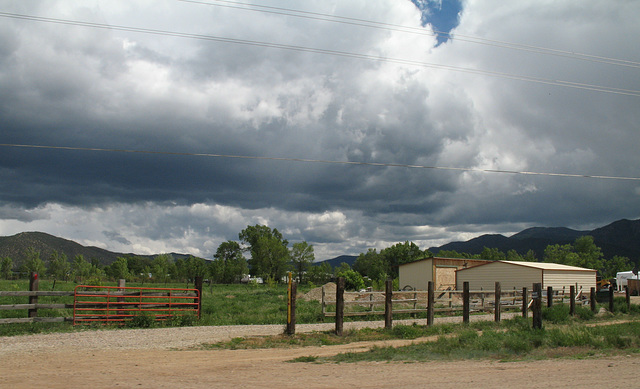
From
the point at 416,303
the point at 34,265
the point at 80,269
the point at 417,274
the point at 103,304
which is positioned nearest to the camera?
the point at 103,304

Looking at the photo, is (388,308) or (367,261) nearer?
(388,308)

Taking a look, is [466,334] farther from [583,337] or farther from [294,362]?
[294,362]

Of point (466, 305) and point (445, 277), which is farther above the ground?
point (466, 305)

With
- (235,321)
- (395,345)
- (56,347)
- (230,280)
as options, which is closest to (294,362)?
(395,345)

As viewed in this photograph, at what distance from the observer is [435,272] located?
53.0 m

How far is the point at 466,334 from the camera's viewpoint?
14141 mm

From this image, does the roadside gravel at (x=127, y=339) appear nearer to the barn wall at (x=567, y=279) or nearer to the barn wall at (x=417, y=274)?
the barn wall at (x=567, y=279)

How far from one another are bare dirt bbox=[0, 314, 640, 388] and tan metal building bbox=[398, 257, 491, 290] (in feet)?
136

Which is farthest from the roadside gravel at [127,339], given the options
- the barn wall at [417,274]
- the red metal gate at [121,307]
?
the barn wall at [417,274]

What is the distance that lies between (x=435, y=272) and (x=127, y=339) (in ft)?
141

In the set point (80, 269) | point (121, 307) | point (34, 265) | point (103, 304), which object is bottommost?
point (80, 269)

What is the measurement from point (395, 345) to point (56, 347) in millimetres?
8687

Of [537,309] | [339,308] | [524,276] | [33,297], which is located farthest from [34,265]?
[537,309]

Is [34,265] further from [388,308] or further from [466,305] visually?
[466,305]
